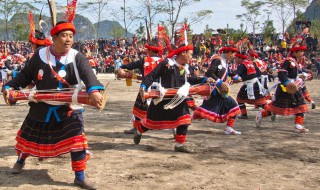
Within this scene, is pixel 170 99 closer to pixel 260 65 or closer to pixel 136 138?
pixel 136 138

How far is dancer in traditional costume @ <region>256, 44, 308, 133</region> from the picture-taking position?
7.97m

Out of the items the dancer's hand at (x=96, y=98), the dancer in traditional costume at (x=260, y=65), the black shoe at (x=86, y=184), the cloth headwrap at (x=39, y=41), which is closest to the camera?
the dancer's hand at (x=96, y=98)

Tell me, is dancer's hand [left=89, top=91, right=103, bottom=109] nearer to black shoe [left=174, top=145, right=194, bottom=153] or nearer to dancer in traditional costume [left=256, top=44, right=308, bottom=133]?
black shoe [left=174, top=145, right=194, bottom=153]

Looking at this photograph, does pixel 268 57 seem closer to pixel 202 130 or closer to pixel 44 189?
pixel 202 130

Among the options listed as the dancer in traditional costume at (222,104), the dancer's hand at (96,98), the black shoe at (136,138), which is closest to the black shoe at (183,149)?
the black shoe at (136,138)

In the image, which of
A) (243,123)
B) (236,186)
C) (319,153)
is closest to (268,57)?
(243,123)

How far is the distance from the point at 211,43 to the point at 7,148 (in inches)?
1091

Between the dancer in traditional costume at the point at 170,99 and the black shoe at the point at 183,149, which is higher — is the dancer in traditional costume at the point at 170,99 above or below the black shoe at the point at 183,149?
above

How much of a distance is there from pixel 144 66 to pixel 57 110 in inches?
122

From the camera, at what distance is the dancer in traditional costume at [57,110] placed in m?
4.57

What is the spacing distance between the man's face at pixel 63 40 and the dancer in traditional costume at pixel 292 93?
4729 mm

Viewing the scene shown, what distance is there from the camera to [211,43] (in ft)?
108

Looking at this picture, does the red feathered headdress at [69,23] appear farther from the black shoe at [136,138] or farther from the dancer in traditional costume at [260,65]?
the dancer in traditional costume at [260,65]

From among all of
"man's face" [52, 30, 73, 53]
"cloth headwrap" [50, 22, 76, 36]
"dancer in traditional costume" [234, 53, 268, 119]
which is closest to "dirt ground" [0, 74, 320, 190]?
"dancer in traditional costume" [234, 53, 268, 119]
